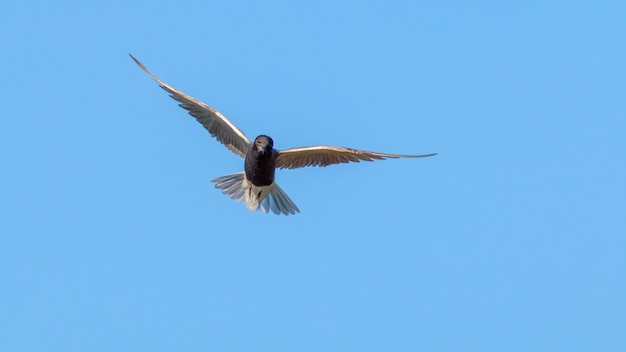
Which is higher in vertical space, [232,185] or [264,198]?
[232,185]

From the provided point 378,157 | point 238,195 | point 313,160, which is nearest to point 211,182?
point 238,195

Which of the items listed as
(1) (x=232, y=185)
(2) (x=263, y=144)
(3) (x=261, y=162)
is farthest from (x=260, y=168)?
(1) (x=232, y=185)

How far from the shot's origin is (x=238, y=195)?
810 inches

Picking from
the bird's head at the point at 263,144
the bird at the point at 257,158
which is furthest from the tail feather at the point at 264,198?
the bird's head at the point at 263,144

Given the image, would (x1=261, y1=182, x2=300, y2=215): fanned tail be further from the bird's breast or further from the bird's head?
the bird's head

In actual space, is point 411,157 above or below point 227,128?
below

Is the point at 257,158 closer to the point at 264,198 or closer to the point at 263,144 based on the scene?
the point at 263,144

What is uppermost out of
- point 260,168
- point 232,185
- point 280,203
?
point 232,185

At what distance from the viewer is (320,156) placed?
19.8m

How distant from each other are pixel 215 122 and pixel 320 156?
184cm

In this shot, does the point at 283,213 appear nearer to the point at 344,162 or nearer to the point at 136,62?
the point at 344,162

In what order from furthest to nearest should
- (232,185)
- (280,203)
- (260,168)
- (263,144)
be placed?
1. (232,185)
2. (280,203)
3. (260,168)
4. (263,144)

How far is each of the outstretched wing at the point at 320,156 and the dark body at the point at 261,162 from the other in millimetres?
285

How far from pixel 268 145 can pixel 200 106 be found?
58.0 inches
